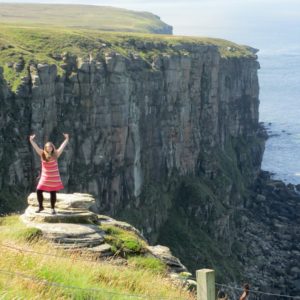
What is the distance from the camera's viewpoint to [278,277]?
258 feet

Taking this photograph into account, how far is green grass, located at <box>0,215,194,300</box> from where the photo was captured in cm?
1356

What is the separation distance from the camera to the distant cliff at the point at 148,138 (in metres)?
65.2

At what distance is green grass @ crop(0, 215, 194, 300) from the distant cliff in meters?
42.1

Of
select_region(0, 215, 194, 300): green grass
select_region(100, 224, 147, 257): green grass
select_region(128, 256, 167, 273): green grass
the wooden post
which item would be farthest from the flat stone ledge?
the wooden post

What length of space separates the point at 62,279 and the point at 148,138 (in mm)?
72146

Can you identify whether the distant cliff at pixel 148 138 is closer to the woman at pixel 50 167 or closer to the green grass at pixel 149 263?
the woman at pixel 50 167

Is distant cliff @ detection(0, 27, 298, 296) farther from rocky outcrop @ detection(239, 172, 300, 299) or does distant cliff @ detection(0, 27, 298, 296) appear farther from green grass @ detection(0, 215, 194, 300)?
green grass @ detection(0, 215, 194, 300)

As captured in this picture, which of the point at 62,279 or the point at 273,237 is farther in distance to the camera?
the point at 273,237

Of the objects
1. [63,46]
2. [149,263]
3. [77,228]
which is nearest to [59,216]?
[77,228]

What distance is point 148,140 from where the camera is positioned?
87438 mm

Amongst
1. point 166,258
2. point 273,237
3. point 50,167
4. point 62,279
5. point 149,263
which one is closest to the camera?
point 62,279

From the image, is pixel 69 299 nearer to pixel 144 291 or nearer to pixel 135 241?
pixel 144 291

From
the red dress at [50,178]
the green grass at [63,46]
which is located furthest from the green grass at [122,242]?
the green grass at [63,46]

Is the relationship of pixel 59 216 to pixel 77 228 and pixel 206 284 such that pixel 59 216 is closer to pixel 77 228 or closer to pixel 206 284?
pixel 77 228
